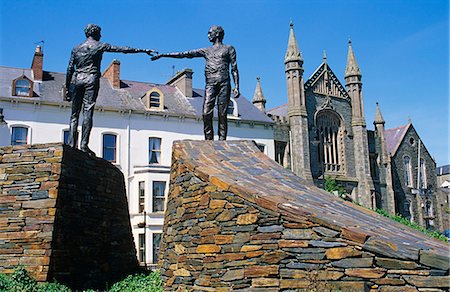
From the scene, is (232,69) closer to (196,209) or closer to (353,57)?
(196,209)

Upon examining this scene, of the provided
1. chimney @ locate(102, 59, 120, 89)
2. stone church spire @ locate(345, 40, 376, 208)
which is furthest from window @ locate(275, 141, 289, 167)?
chimney @ locate(102, 59, 120, 89)

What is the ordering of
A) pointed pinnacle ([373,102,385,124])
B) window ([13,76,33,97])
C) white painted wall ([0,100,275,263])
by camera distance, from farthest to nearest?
pointed pinnacle ([373,102,385,124]) < window ([13,76,33,97]) < white painted wall ([0,100,275,263])

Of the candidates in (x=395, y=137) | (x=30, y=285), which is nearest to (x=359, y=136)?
(x=395, y=137)

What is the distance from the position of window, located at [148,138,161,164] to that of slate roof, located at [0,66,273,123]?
1.96m

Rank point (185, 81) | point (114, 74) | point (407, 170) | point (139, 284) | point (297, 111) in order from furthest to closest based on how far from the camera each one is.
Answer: point (407, 170), point (297, 111), point (185, 81), point (114, 74), point (139, 284)

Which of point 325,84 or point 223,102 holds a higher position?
point 325,84

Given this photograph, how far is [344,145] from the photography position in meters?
46.6

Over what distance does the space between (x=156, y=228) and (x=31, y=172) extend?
19.3m

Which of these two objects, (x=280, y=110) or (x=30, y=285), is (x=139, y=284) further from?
(x=280, y=110)

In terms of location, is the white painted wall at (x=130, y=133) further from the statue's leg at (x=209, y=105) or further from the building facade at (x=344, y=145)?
the statue's leg at (x=209, y=105)

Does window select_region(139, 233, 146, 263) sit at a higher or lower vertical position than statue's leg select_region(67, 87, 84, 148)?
lower

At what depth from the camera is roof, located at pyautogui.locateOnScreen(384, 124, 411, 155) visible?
180 ft

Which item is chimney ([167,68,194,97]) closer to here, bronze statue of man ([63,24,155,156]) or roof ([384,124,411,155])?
bronze statue of man ([63,24,155,156])

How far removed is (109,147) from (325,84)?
2388 centimetres
